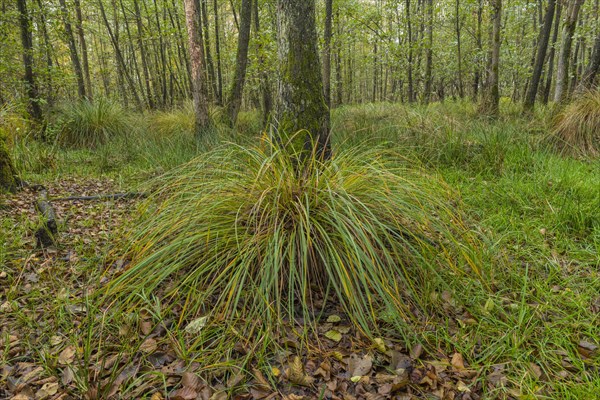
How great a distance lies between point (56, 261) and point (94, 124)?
5431 mm

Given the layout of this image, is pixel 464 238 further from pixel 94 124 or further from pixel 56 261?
pixel 94 124

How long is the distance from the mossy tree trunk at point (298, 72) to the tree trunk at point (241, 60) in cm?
430

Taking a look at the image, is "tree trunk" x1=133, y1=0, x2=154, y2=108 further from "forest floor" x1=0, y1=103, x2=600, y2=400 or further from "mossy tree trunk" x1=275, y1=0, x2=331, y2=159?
"forest floor" x1=0, y1=103, x2=600, y2=400

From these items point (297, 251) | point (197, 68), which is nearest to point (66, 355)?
point (297, 251)

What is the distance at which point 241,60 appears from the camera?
7.44 meters

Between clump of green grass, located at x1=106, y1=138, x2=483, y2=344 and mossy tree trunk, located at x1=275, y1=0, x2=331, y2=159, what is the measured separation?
808 millimetres

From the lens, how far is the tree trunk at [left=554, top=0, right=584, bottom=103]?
6.05 metres

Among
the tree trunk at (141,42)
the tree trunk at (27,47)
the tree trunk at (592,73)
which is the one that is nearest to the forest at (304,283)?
the tree trunk at (592,73)

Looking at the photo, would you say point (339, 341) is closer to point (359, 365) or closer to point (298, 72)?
point (359, 365)

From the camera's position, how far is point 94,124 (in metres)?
6.96

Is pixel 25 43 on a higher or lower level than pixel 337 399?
higher

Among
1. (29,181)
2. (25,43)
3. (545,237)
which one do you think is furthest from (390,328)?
(25,43)

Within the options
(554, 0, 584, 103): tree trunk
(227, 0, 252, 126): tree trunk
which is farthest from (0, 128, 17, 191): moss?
(554, 0, 584, 103): tree trunk

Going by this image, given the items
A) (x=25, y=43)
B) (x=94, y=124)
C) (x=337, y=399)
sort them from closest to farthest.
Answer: (x=337, y=399), (x=25, y=43), (x=94, y=124)
